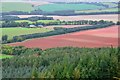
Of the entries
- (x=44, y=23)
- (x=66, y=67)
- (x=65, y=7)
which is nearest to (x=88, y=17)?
(x=44, y=23)

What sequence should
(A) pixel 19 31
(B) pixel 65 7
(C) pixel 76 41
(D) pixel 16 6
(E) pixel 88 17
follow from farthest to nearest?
(B) pixel 65 7, (D) pixel 16 6, (E) pixel 88 17, (A) pixel 19 31, (C) pixel 76 41

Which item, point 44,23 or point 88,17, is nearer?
point 44,23

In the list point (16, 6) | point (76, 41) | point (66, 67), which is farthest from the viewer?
point (16, 6)

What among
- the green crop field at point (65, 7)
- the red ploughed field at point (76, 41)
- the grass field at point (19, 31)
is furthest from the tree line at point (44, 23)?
the green crop field at point (65, 7)

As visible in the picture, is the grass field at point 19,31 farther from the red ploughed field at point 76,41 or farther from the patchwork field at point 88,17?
the patchwork field at point 88,17

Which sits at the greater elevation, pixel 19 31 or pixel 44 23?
pixel 44 23

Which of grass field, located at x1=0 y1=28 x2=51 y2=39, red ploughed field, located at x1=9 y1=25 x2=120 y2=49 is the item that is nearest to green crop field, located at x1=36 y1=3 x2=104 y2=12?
grass field, located at x1=0 y1=28 x2=51 y2=39

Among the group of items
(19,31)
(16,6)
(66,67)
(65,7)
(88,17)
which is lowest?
(66,67)

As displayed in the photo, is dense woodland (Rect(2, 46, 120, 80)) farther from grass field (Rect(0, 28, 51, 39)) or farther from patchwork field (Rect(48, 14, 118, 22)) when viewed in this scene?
patchwork field (Rect(48, 14, 118, 22))

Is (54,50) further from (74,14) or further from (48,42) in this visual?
(74,14)

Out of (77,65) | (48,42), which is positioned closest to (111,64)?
(77,65)

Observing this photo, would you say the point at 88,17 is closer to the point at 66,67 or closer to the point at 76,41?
the point at 76,41
